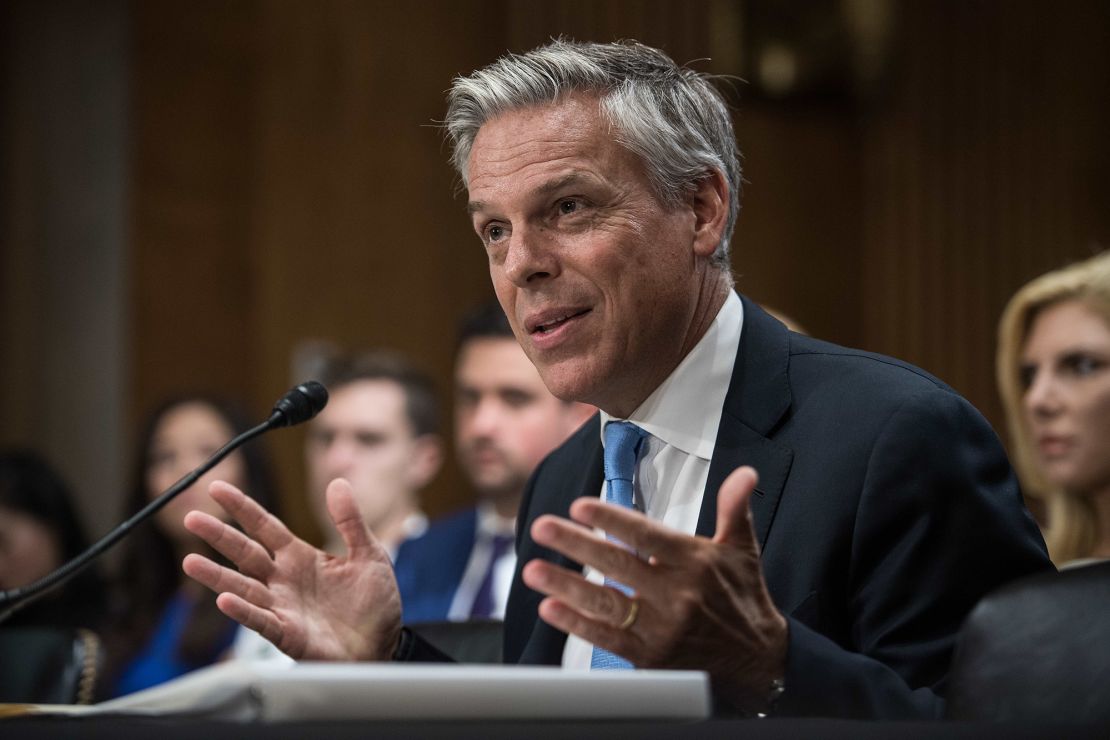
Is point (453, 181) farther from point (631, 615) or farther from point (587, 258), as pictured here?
point (631, 615)

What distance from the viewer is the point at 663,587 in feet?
3.99

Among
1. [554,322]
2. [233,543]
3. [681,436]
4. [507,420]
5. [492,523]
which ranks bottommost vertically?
[492,523]

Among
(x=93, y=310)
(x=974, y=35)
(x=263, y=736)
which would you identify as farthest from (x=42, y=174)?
(x=263, y=736)

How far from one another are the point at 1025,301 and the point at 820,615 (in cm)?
176

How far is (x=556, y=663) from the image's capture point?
1862mm

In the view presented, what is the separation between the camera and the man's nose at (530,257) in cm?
186

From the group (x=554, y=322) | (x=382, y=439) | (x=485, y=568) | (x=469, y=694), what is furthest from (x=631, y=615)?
(x=382, y=439)

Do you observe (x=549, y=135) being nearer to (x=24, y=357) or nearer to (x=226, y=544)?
(x=226, y=544)

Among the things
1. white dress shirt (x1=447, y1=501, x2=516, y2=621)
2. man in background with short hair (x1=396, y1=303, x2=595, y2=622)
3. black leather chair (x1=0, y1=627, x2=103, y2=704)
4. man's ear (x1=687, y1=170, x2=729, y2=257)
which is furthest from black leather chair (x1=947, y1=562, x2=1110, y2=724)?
man in background with short hair (x1=396, y1=303, x2=595, y2=622)

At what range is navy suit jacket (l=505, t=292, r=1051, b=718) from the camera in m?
1.50

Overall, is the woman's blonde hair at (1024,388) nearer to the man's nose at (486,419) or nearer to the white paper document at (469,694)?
the man's nose at (486,419)

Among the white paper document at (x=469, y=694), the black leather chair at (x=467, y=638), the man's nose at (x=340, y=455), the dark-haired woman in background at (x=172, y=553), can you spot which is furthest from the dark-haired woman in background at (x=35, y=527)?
the white paper document at (x=469, y=694)

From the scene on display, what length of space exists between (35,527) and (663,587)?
3.36 meters

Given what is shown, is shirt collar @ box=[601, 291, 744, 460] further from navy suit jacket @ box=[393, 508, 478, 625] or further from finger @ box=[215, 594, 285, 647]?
navy suit jacket @ box=[393, 508, 478, 625]
